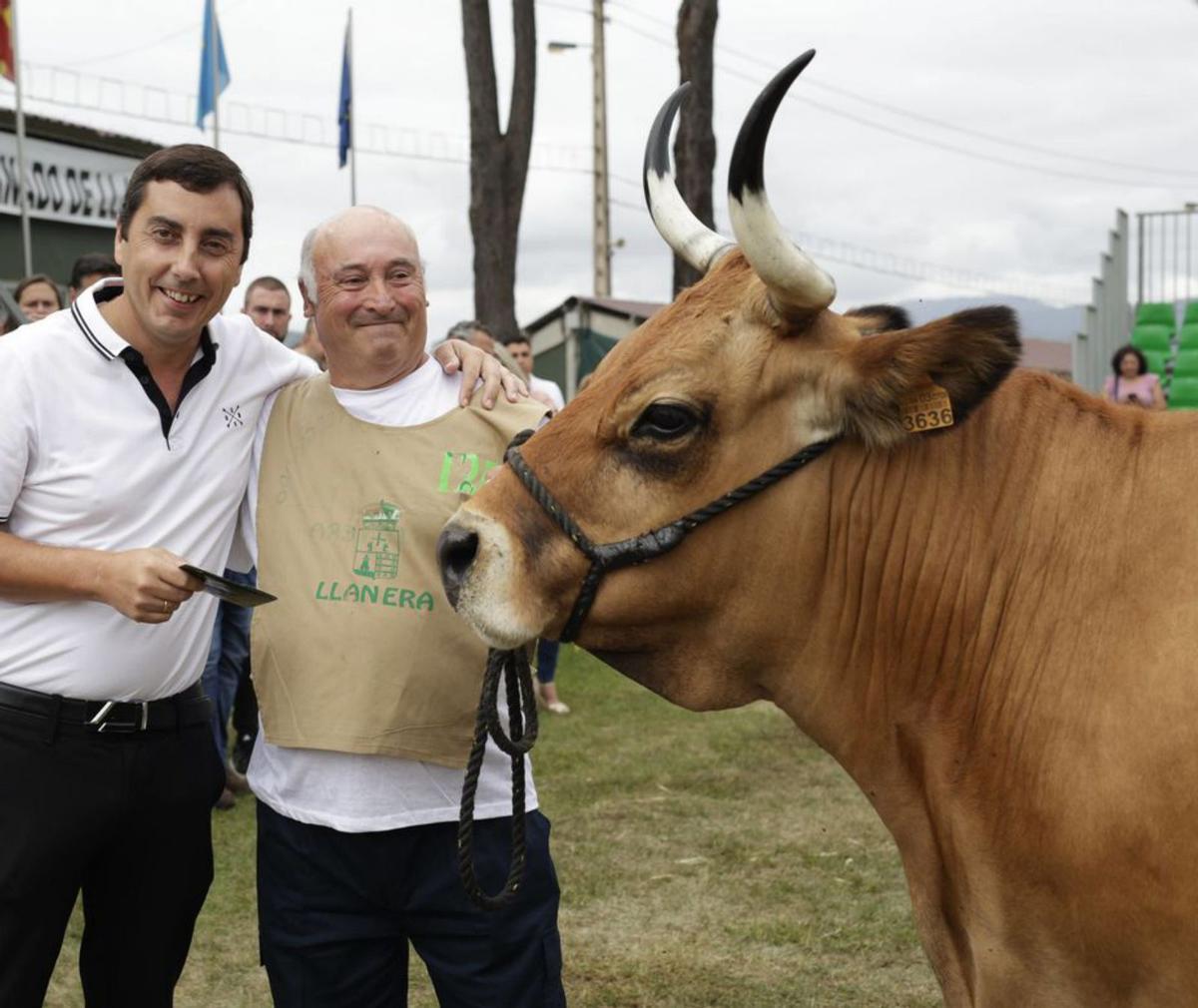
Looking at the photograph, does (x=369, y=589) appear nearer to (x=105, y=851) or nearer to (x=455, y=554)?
(x=455, y=554)

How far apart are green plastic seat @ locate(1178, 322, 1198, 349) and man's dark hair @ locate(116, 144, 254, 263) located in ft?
58.9

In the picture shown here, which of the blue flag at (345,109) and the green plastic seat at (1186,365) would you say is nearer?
the green plastic seat at (1186,365)

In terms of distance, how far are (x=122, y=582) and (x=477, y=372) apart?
3.35 ft

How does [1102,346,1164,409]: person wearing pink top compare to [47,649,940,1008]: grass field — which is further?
A: [1102,346,1164,409]: person wearing pink top

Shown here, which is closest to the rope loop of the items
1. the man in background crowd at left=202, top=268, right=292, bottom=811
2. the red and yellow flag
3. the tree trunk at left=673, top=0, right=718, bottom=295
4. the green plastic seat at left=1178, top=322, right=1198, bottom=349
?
the man in background crowd at left=202, top=268, right=292, bottom=811

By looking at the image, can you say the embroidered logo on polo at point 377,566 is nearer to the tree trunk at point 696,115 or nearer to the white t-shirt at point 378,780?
the white t-shirt at point 378,780

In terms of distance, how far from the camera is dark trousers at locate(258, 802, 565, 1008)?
3.41 metres

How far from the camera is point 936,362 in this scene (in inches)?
109

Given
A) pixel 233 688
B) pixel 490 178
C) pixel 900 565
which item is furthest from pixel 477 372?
pixel 490 178

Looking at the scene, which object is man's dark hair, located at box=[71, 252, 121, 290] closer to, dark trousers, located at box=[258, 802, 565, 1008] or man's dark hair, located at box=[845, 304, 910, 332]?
dark trousers, located at box=[258, 802, 565, 1008]

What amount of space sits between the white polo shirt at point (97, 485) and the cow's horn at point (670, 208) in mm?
1194

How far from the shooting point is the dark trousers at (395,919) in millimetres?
3414

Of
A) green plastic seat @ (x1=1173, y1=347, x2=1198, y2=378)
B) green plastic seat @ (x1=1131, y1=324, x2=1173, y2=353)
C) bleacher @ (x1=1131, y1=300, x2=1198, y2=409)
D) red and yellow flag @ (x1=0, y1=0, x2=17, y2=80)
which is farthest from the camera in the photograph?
green plastic seat @ (x1=1131, y1=324, x2=1173, y2=353)

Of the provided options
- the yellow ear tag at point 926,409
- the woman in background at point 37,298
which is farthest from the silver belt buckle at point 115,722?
the woman in background at point 37,298
